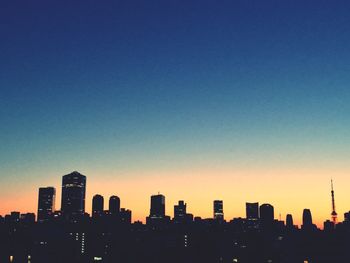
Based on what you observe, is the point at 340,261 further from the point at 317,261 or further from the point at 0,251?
the point at 0,251

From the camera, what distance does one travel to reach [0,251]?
199125mm

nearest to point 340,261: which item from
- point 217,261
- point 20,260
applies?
point 217,261

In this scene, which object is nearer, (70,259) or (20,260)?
(20,260)

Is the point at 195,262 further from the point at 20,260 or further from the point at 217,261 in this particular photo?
the point at 20,260

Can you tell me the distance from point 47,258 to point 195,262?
65842 mm

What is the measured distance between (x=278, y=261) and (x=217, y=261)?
2732cm

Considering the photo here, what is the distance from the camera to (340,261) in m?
190

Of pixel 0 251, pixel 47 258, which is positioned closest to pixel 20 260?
pixel 47 258

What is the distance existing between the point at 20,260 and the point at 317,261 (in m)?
131

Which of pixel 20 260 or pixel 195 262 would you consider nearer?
pixel 20 260

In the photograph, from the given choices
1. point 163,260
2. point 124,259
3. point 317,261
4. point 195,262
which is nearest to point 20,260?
point 124,259

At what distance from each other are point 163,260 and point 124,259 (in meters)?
20.0

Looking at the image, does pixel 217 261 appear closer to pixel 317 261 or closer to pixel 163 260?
pixel 163 260

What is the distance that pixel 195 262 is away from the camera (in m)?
190
